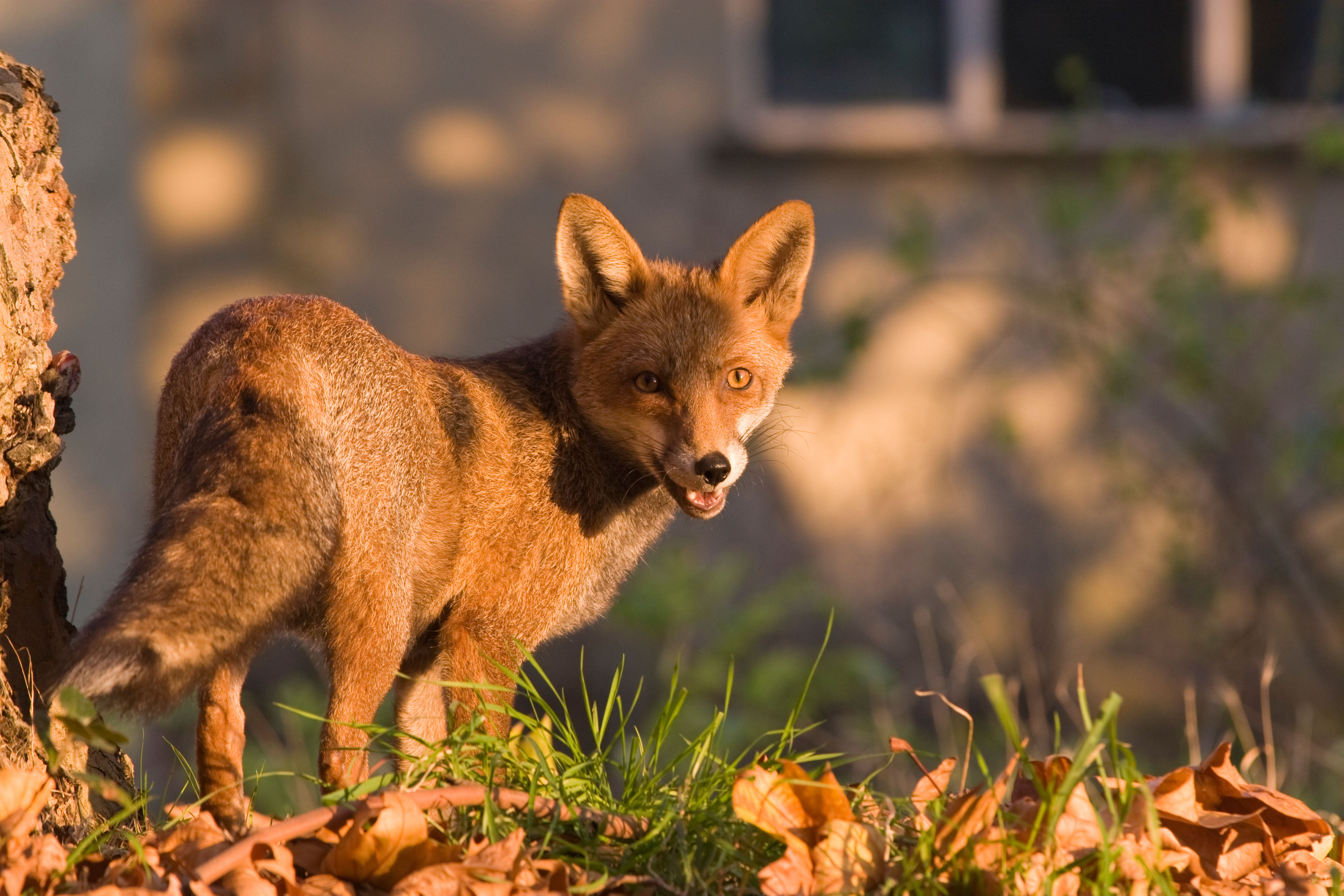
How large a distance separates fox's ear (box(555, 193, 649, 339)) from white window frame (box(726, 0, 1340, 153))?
448cm

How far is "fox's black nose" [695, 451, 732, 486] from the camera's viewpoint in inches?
138

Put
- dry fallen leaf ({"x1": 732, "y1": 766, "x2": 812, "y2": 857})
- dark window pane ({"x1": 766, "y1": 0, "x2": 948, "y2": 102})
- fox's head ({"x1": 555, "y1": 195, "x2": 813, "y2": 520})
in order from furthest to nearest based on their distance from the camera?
dark window pane ({"x1": 766, "y1": 0, "x2": 948, "y2": 102}), fox's head ({"x1": 555, "y1": 195, "x2": 813, "y2": 520}), dry fallen leaf ({"x1": 732, "y1": 766, "x2": 812, "y2": 857})

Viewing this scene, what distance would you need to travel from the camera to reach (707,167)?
8289mm

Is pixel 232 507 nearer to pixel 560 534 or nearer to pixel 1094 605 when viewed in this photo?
pixel 560 534

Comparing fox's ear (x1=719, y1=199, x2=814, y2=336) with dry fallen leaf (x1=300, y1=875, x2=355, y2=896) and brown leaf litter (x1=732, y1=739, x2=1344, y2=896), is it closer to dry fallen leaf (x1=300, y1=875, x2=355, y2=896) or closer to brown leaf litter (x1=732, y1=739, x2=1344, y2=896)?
brown leaf litter (x1=732, y1=739, x2=1344, y2=896)

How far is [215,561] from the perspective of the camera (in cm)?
237

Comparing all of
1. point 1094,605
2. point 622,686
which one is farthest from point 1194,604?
point 622,686

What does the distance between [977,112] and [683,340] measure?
5.27 metres

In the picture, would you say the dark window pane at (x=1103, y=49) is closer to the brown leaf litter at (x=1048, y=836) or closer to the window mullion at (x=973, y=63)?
the window mullion at (x=973, y=63)

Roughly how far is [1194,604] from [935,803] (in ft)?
21.1

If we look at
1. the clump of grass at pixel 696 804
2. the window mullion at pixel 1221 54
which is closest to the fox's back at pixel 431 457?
the clump of grass at pixel 696 804

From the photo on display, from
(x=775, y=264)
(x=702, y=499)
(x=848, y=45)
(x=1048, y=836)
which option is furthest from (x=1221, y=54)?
(x=1048, y=836)

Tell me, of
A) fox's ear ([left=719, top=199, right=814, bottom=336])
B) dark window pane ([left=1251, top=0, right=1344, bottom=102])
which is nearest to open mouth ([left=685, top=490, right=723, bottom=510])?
fox's ear ([left=719, top=199, right=814, bottom=336])

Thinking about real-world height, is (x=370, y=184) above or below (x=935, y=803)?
above
